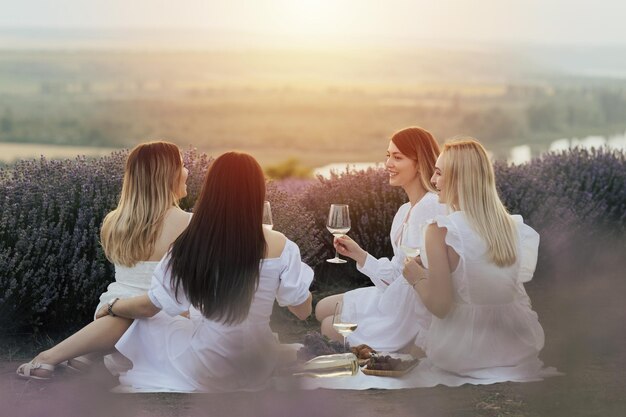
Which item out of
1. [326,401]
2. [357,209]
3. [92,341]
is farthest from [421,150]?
[357,209]

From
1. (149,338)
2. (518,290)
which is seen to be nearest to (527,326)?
(518,290)

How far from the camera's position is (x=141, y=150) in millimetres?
4746

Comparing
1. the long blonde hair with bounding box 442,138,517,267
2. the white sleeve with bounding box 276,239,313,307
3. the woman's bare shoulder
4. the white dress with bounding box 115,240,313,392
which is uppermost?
the long blonde hair with bounding box 442,138,517,267

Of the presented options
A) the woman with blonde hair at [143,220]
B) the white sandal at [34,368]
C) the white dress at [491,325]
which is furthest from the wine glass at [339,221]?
the white sandal at [34,368]

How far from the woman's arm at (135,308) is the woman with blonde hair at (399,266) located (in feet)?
3.37

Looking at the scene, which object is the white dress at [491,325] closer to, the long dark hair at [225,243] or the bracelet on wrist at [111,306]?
the long dark hair at [225,243]

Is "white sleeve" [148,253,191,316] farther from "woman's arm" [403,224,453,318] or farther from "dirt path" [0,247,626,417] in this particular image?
"woman's arm" [403,224,453,318]

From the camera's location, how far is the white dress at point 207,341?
4.28 metres

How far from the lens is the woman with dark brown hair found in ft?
13.5

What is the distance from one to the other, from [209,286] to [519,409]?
4.83 ft

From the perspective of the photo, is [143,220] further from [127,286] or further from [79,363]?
[79,363]

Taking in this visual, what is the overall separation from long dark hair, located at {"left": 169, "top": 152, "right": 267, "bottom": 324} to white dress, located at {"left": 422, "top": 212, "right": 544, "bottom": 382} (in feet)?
2.96

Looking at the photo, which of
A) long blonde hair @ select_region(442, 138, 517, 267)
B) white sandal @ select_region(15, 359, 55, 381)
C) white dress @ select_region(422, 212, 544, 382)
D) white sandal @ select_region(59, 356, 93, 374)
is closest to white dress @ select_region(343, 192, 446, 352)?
white dress @ select_region(422, 212, 544, 382)

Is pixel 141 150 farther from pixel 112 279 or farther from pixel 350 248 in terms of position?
pixel 112 279
